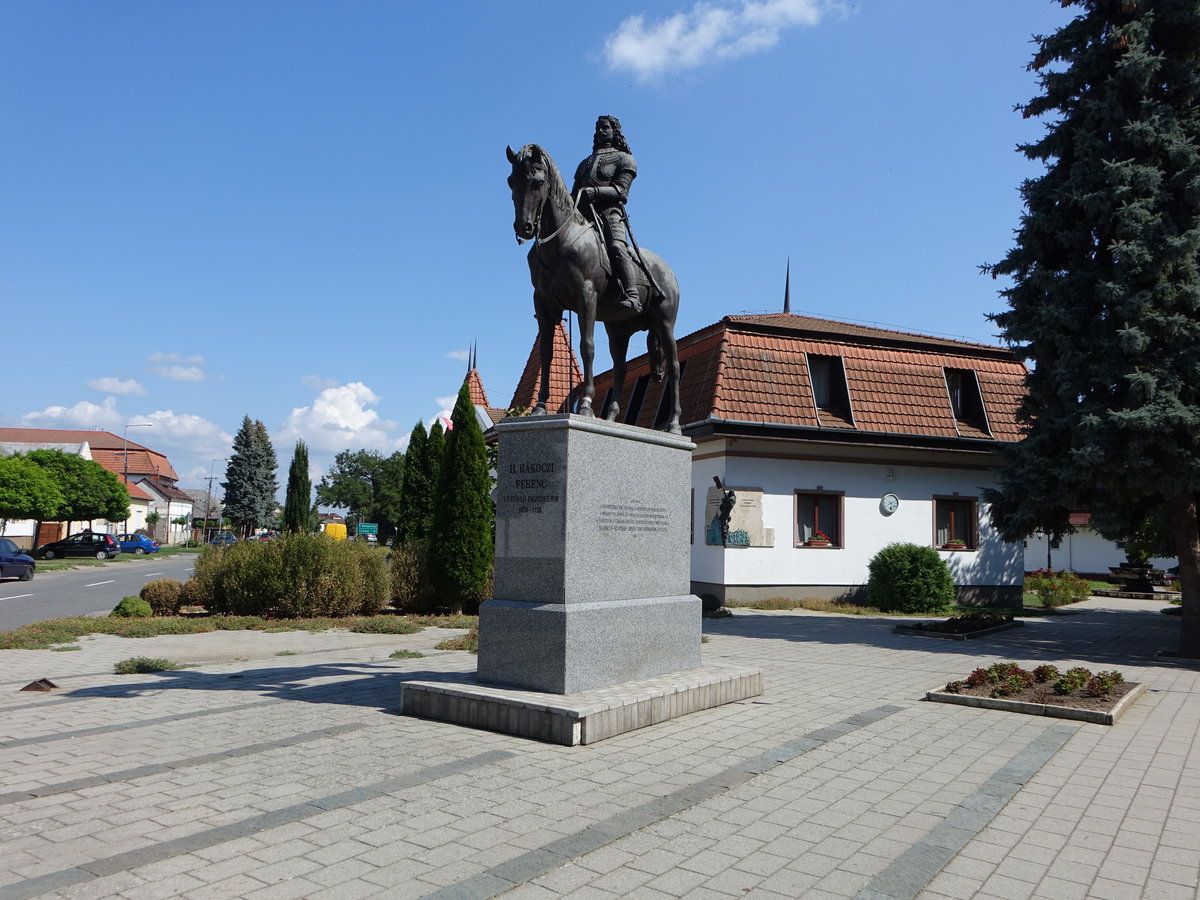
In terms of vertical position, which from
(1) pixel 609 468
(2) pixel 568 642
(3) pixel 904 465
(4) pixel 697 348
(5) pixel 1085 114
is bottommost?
(2) pixel 568 642

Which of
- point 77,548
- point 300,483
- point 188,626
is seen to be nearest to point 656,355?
point 188,626

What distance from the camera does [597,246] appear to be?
8.35 m

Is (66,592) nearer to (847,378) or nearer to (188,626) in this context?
(188,626)

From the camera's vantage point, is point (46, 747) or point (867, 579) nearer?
point (46, 747)

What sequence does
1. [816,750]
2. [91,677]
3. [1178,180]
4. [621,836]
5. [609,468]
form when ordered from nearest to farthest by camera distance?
1. [621,836]
2. [816,750]
3. [609,468]
4. [91,677]
5. [1178,180]

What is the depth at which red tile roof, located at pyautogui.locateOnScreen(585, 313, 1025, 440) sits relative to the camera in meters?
20.7

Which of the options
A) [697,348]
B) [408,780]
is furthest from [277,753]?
[697,348]

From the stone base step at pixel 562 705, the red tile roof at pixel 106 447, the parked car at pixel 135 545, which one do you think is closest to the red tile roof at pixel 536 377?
the stone base step at pixel 562 705

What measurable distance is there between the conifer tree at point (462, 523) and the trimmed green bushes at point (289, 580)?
126 centimetres

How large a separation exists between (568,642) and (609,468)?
162 centimetres

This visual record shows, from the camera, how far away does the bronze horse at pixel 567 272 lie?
7770mm

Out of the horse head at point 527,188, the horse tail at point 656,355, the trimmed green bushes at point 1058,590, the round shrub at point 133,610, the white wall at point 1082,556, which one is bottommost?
the round shrub at point 133,610

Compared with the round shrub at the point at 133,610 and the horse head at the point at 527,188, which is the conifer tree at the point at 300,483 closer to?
the round shrub at the point at 133,610

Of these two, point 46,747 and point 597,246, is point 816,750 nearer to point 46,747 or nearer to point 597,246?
point 597,246
